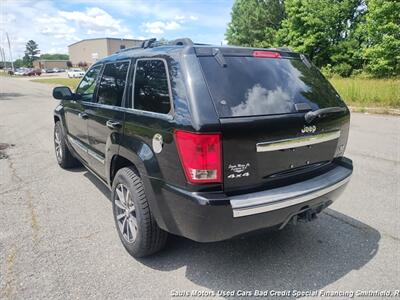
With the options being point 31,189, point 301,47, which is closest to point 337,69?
point 301,47

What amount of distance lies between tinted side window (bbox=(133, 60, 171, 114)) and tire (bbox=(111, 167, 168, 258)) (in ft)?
2.13

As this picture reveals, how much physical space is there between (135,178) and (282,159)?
1280mm

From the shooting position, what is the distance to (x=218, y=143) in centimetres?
241

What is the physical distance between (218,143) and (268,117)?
0.49 m

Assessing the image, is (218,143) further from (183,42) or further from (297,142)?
(183,42)

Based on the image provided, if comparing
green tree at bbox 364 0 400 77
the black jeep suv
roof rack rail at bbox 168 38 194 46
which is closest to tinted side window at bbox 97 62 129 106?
the black jeep suv

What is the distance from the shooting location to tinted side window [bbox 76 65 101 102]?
171 inches

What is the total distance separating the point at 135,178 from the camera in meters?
3.06

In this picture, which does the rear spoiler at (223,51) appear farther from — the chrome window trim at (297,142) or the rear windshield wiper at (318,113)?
the chrome window trim at (297,142)

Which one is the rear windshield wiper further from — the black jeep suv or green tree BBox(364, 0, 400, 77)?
green tree BBox(364, 0, 400, 77)

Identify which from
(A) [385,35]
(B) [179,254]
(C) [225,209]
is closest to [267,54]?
(C) [225,209]

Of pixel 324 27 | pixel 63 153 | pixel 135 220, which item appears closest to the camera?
pixel 135 220

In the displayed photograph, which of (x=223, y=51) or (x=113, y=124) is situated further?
(x=113, y=124)

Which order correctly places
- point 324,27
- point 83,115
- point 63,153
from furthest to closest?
point 324,27 < point 63,153 < point 83,115
